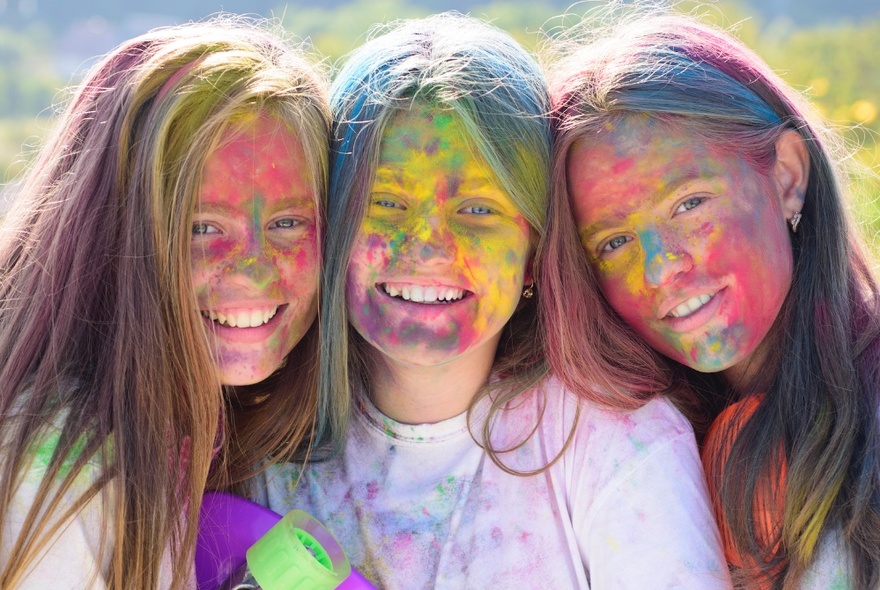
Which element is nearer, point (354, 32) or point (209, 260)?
point (209, 260)

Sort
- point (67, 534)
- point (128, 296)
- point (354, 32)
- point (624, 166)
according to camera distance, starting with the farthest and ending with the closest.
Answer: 1. point (354, 32)
2. point (624, 166)
3. point (128, 296)
4. point (67, 534)

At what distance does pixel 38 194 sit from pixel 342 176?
0.69 metres

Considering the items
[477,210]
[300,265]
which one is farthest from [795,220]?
[300,265]

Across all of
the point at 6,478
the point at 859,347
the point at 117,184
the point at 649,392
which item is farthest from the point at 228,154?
the point at 859,347

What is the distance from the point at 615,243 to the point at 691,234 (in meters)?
0.19

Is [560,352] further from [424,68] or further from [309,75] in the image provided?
[309,75]

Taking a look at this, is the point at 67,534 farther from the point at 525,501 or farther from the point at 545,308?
the point at 545,308

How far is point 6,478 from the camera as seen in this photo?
1.93m

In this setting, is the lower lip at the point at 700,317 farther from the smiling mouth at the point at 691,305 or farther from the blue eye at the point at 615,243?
the blue eye at the point at 615,243

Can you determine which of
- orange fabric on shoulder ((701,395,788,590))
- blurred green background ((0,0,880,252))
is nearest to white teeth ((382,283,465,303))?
orange fabric on shoulder ((701,395,788,590))

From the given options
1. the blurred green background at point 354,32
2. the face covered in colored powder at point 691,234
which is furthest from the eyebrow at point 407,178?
the blurred green background at point 354,32

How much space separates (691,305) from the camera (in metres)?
2.32

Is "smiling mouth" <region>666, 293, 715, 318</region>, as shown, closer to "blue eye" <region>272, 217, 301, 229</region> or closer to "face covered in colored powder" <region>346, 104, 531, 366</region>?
"face covered in colored powder" <region>346, 104, 531, 366</region>

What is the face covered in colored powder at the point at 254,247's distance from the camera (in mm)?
2180
